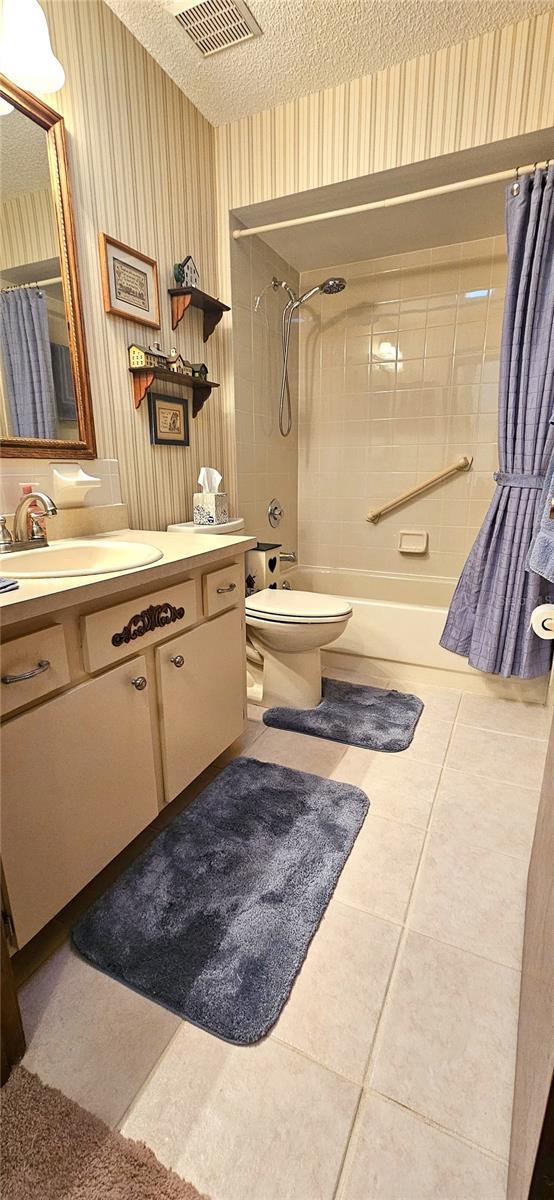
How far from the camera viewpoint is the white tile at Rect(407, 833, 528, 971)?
1.05 m

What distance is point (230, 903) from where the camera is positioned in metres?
1.14

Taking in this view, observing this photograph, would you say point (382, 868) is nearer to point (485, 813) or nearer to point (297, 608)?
point (485, 813)

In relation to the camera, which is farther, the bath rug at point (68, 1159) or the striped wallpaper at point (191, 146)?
the striped wallpaper at point (191, 146)

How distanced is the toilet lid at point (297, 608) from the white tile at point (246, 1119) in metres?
1.19

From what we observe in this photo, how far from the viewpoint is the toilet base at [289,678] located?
79.4 inches

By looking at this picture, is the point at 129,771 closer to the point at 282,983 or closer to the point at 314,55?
the point at 282,983

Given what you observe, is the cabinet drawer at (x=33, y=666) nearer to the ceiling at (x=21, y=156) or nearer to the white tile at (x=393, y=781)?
the white tile at (x=393, y=781)

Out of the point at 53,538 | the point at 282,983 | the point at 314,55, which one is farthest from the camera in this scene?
the point at 314,55

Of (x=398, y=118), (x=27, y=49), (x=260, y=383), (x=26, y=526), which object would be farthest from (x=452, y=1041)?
(x=398, y=118)

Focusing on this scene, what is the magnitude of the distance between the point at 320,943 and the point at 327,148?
2644 mm

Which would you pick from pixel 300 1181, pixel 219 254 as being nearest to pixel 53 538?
pixel 300 1181

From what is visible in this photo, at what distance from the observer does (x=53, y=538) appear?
142 cm

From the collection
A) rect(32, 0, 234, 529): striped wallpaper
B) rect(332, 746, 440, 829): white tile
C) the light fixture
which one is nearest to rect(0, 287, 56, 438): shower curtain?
rect(32, 0, 234, 529): striped wallpaper

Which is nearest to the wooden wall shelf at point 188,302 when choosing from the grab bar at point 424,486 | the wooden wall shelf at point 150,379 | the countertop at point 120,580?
the wooden wall shelf at point 150,379
